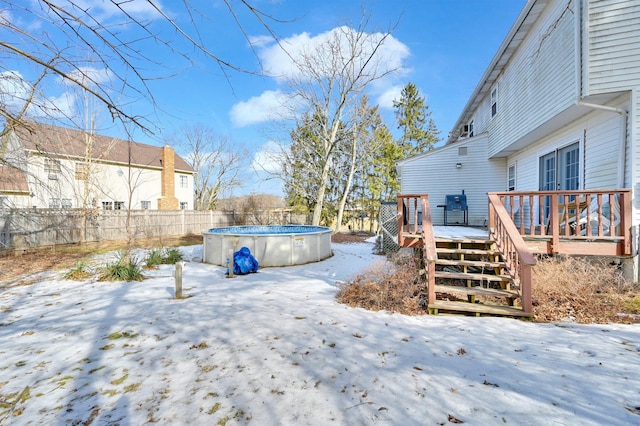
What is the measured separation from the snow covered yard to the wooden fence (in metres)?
5.98

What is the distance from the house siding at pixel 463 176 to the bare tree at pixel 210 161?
2212 centimetres

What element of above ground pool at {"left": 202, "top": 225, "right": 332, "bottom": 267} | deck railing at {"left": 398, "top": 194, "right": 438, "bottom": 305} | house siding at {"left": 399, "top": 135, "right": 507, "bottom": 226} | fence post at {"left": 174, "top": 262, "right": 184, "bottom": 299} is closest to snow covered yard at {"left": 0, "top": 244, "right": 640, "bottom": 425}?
deck railing at {"left": 398, "top": 194, "right": 438, "bottom": 305}

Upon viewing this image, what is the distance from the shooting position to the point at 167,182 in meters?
22.0

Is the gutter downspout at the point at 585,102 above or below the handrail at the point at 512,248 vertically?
above

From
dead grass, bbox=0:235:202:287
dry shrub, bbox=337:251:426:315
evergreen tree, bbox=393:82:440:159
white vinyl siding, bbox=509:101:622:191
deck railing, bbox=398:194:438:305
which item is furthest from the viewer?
evergreen tree, bbox=393:82:440:159

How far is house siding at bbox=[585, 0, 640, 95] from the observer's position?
5098mm

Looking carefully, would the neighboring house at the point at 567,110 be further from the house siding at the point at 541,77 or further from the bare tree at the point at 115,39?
the bare tree at the point at 115,39

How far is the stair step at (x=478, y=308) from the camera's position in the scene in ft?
13.3

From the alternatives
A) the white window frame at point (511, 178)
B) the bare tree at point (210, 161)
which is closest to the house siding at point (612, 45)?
the white window frame at point (511, 178)

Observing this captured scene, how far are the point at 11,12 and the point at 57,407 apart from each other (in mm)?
3180

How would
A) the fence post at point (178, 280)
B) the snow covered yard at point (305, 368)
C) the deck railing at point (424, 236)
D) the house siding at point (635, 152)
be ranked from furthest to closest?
the fence post at point (178, 280)
the house siding at point (635, 152)
the deck railing at point (424, 236)
the snow covered yard at point (305, 368)

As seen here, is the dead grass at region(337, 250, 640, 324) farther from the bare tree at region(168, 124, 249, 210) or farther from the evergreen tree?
the bare tree at region(168, 124, 249, 210)

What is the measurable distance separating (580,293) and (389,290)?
2817mm

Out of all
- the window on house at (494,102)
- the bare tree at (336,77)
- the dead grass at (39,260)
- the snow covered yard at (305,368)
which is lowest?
the dead grass at (39,260)
